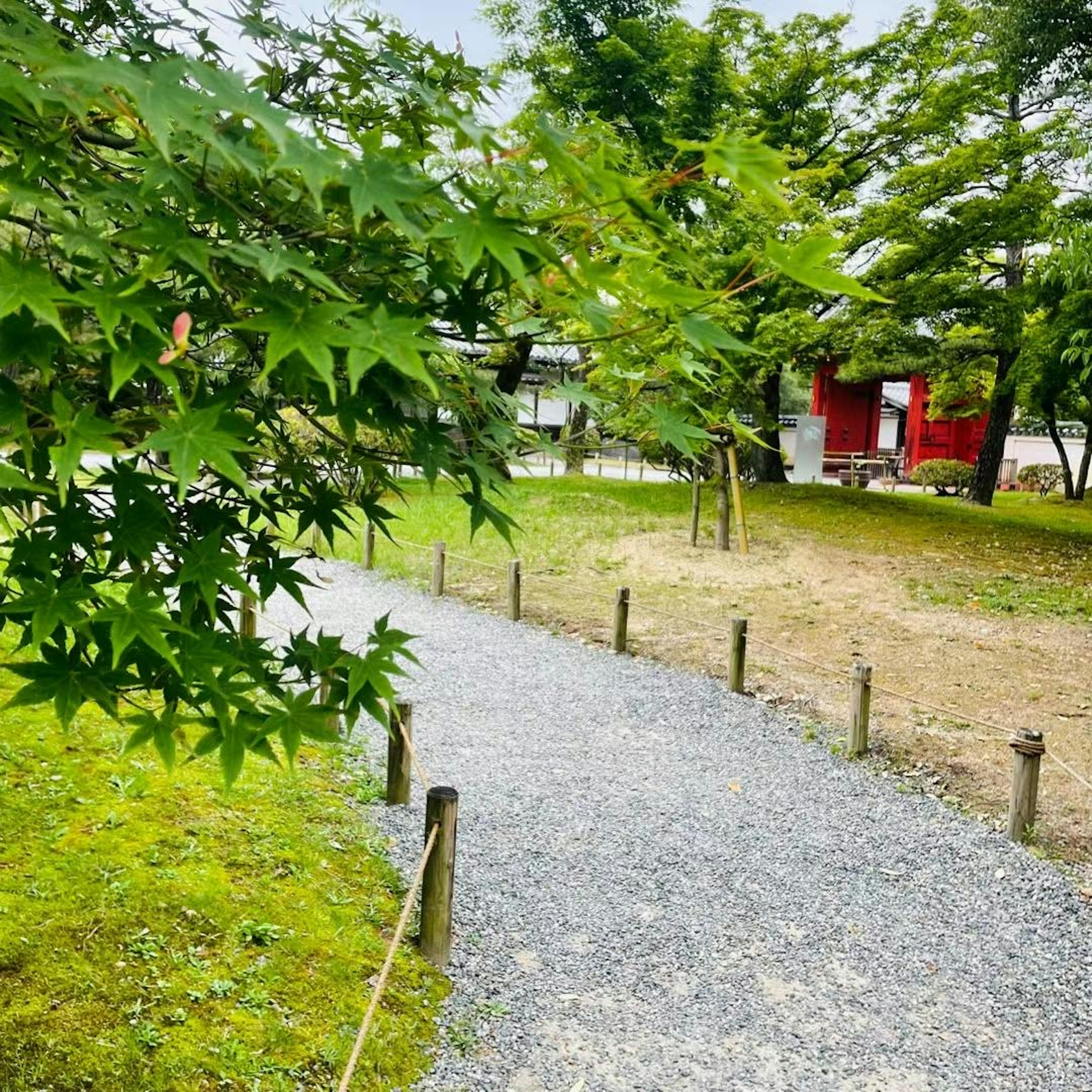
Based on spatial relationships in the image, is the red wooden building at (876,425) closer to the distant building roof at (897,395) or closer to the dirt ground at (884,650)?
the distant building roof at (897,395)

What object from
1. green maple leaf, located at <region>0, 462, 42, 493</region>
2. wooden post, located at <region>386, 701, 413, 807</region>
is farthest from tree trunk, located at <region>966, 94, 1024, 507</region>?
green maple leaf, located at <region>0, 462, 42, 493</region>

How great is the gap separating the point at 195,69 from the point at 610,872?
186 inches

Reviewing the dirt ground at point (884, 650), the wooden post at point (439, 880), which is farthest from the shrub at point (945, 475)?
the wooden post at point (439, 880)

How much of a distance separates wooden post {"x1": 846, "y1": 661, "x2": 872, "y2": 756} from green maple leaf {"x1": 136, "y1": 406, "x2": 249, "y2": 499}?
245 inches

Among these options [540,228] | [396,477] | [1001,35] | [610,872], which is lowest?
[610,872]

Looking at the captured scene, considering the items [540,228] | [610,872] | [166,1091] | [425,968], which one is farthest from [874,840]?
[540,228]

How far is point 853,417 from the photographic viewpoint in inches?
1095

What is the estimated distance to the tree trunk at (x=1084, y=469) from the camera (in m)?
22.8

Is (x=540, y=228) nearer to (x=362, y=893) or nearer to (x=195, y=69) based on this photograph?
(x=195, y=69)

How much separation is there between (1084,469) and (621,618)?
1834 cm

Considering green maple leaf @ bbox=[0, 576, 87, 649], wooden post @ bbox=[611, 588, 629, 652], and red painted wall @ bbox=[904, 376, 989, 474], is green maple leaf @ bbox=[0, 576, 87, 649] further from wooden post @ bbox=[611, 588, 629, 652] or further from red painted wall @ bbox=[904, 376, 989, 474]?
red painted wall @ bbox=[904, 376, 989, 474]

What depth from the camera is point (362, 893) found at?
179 inches

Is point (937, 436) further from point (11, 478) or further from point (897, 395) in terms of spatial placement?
point (11, 478)

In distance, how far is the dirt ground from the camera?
270 inches
